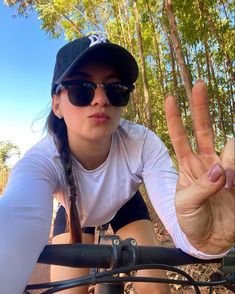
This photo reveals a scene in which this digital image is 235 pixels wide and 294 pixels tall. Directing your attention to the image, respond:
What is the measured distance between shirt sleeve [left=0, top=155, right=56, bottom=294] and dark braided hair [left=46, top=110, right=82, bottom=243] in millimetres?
186

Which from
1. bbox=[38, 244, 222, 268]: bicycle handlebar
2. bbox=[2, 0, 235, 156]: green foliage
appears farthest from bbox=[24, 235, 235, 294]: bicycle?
bbox=[2, 0, 235, 156]: green foliage

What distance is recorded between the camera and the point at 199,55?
38.4 feet

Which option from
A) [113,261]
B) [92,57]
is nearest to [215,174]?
[113,261]

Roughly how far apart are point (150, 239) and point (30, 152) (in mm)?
882

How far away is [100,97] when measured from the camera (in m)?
1.48

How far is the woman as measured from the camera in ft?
3.13

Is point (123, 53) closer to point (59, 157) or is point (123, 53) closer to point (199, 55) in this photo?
point (59, 157)

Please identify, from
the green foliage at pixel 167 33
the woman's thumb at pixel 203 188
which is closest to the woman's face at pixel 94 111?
the woman's thumb at pixel 203 188

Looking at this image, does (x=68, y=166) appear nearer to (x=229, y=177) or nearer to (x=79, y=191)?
(x=79, y=191)

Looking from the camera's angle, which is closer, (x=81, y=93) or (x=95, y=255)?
(x=95, y=255)

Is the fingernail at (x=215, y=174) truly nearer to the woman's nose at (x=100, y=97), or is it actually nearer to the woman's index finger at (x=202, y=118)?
the woman's index finger at (x=202, y=118)

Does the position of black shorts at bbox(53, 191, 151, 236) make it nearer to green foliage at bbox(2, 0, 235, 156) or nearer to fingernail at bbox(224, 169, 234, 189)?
fingernail at bbox(224, 169, 234, 189)

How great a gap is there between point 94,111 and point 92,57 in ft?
0.75

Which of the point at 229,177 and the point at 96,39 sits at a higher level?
the point at 96,39
